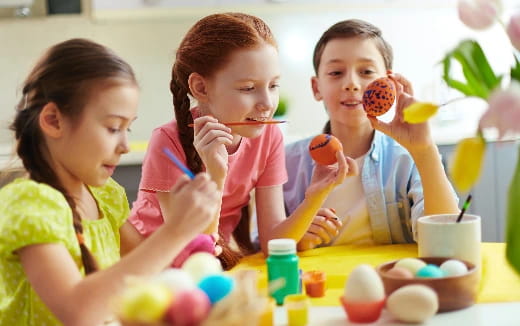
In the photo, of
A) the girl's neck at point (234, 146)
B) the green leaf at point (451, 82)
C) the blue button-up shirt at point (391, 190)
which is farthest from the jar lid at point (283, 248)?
the girl's neck at point (234, 146)

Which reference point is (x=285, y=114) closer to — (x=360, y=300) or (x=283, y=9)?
(x=283, y=9)

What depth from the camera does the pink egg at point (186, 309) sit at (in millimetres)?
816

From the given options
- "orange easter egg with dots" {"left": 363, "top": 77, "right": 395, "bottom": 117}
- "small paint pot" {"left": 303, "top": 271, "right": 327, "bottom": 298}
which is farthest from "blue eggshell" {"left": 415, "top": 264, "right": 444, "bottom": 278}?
"orange easter egg with dots" {"left": 363, "top": 77, "right": 395, "bottom": 117}

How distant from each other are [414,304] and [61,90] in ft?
2.19

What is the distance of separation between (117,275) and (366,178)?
92 centimetres

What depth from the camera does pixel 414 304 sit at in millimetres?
1054

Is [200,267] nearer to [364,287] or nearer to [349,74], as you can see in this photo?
[364,287]

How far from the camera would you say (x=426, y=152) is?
1.71 meters

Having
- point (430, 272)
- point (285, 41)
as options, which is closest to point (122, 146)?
point (430, 272)

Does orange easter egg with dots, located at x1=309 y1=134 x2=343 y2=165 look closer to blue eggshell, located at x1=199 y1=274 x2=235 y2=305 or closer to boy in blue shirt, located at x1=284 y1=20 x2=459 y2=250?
boy in blue shirt, located at x1=284 y1=20 x2=459 y2=250

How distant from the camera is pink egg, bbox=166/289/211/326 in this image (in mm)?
816

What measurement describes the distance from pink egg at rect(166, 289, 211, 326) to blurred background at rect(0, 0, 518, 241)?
2.53 m

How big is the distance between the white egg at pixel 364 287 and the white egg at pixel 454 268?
12cm

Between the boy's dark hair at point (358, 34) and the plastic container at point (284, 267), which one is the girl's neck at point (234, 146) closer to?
the boy's dark hair at point (358, 34)
